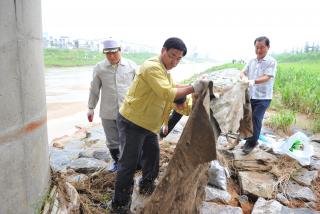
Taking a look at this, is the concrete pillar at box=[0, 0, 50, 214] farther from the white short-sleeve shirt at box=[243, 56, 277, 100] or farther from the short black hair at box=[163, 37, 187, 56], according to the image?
the white short-sleeve shirt at box=[243, 56, 277, 100]

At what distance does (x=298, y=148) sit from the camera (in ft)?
14.7

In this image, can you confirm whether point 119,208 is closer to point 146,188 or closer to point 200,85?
point 146,188

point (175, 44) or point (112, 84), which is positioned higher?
point (175, 44)

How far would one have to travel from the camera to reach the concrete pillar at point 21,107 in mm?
1835

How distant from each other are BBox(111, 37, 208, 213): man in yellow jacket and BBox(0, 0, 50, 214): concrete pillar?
2.55 ft

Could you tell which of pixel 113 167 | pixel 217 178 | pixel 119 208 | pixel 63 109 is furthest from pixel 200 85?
pixel 63 109

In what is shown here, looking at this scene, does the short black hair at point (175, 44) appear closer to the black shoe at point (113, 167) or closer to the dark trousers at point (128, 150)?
the dark trousers at point (128, 150)

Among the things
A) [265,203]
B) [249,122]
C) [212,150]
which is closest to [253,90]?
[249,122]

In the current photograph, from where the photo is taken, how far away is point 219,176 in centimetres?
365

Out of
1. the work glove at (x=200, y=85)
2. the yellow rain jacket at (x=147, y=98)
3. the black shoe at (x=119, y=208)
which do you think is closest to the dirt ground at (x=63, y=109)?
the black shoe at (x=119, y=208)

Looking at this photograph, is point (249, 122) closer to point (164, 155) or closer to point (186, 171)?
point (186, 171)

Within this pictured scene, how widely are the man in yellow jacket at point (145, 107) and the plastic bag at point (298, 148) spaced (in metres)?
2.13

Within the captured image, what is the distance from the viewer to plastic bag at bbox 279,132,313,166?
4.31 meters

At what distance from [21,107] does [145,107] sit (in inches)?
42.9
